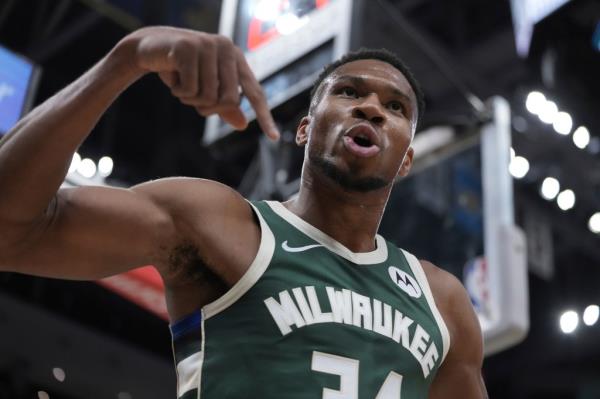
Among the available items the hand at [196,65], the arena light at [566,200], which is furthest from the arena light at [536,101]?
the hand at [196,65]

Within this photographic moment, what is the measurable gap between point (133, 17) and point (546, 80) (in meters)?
3.26

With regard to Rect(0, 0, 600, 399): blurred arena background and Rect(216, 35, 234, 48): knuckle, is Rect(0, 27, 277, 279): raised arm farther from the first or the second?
Rect(0, 0, 600, 399): blurred arena background

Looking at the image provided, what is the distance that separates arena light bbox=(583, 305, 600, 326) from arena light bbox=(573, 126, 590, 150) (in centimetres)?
319

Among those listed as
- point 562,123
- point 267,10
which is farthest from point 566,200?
point 267,10

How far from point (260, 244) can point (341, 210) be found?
0.32m

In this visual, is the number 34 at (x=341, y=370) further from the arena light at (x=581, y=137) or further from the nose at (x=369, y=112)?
the arena light at (x=581, y=137)

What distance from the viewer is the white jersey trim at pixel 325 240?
202 cm

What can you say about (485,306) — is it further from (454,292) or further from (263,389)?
(263,389)

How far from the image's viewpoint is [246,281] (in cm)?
178

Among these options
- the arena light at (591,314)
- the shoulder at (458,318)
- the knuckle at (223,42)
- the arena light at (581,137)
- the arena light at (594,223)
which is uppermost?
the arena light at (591,314)

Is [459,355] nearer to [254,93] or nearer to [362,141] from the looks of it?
[362,141]

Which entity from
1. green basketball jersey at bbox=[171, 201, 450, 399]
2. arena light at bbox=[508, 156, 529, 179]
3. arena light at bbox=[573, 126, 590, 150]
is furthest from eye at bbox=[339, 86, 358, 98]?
arena light at bbox=[508, 156, 529, 179]

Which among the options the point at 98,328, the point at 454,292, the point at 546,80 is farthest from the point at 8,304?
the point at 454,292

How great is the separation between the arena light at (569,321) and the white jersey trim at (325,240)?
8834 mm
